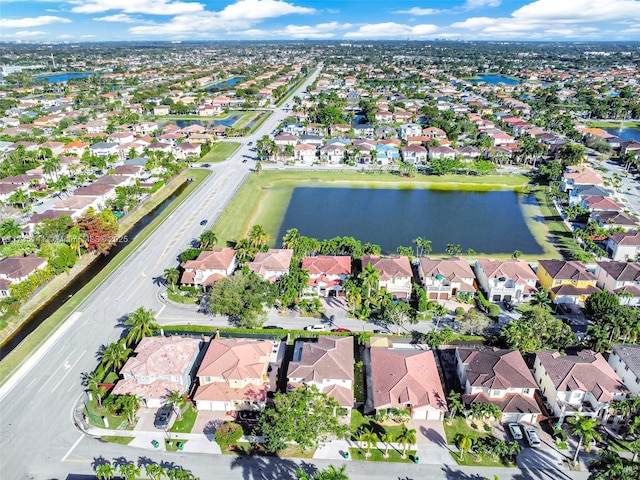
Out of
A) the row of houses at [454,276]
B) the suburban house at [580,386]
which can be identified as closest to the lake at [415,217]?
the row of houses at [454,276]

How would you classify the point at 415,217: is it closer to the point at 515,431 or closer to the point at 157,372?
the point at 515,431

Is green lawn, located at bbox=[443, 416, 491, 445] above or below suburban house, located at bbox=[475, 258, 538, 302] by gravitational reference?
below

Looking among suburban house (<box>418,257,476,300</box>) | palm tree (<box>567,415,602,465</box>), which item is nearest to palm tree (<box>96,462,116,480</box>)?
palm tree (<box>567,415,602,465</box>)

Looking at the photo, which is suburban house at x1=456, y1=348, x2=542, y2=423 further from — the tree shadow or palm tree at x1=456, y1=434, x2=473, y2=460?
the tree shadow

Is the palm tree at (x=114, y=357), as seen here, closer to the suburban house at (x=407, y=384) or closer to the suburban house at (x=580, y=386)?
the suburban house at (x=407, y=384)

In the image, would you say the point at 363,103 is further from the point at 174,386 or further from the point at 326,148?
the point at 174,386

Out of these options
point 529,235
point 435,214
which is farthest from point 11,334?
point 529,235
